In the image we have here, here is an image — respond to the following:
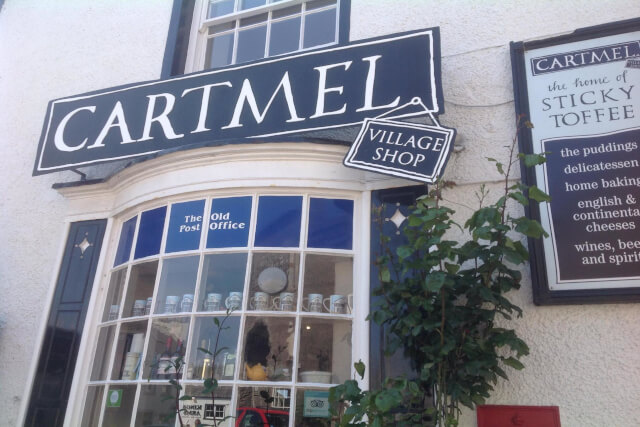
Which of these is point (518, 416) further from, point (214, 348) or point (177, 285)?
point (177, 285)

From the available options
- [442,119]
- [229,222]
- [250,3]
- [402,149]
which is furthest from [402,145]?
[250,3]

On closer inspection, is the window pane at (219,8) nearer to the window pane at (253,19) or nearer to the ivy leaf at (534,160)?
the window pane at (253,19)

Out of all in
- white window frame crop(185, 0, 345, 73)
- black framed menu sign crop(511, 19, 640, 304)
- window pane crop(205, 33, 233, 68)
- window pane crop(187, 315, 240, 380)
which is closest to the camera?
black framed menu sign crop(511, 19, 640, 304)

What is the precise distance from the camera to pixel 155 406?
368 centimetres

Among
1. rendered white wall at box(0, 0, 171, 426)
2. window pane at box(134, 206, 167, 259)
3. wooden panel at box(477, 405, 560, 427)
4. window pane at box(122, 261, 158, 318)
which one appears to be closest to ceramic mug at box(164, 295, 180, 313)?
window pane at box(122, 261, 158, 318)

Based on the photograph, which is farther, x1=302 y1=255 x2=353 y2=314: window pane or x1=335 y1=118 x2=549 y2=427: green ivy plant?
x1=302 y1=255 x2=353 y2=314: window pane

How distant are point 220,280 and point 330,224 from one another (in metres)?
0.85

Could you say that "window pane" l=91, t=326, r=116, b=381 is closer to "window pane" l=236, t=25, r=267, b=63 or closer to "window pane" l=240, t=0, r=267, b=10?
"window pane" l=236, t=25, r=267, b=63

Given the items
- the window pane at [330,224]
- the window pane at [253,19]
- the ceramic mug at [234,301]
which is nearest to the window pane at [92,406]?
the ceramic mug at [234,301]

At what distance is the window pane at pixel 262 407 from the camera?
339cm

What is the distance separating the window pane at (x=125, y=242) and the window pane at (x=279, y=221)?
1.18m

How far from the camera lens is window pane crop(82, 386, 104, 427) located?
13.3 ft

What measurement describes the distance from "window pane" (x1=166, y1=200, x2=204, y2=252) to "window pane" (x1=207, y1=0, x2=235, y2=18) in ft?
8.22

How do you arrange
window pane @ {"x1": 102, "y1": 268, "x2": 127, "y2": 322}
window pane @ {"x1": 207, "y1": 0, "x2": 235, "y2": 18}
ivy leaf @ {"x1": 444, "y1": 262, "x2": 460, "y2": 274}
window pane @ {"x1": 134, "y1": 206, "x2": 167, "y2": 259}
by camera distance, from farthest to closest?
1. window pane @ {"x1": 207, "y1": 0, "x2": 235, "y2": 18}
2. window pane @ {"x1": 102, "y1": 268, "x2": 127, "y2": 322}
3. window pane @ {"x1": 134, "y1": 206, "x2": 167, "y2": 259}
4. ivy leaf @ {"x1": 444, "y1": 262, "x2": 460, "y2": 274}
